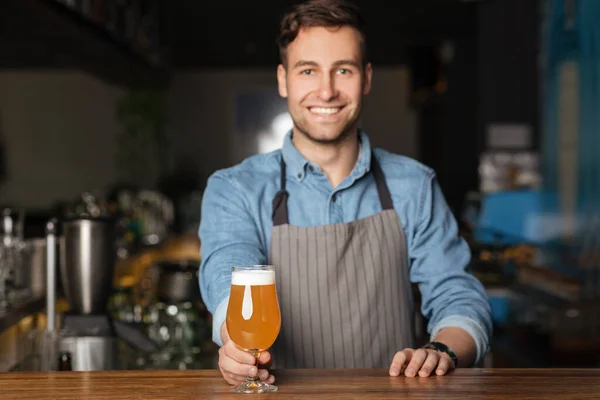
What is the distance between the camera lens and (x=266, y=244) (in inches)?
81.9

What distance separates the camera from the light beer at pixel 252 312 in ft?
4.75

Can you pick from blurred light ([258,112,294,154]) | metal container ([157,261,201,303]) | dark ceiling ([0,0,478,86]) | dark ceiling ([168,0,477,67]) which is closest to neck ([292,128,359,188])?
metal container ([157,261,201,303])

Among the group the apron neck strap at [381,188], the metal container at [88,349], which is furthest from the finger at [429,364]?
the metal container at [88,349]

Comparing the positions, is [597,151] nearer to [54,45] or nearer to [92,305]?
[54,45]

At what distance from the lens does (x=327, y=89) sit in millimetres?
1988

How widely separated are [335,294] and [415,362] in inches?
17.4

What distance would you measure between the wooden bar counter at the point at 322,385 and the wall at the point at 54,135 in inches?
363

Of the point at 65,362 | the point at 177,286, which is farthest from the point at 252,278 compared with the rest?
the point at 177,286

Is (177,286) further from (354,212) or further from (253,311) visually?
(253,311)

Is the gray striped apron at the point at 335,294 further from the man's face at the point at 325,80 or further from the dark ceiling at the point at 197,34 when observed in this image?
the dark ceiling at the point at 197,34

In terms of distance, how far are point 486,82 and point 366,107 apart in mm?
4886

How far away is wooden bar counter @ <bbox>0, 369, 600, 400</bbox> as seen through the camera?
148 centimetres

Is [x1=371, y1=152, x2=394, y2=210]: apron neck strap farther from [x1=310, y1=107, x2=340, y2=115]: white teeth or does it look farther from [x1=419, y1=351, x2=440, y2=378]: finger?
[x1=419, y1=351, x2=440, y2=378]: finger

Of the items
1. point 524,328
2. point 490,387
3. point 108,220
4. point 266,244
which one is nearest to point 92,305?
point 108,220
